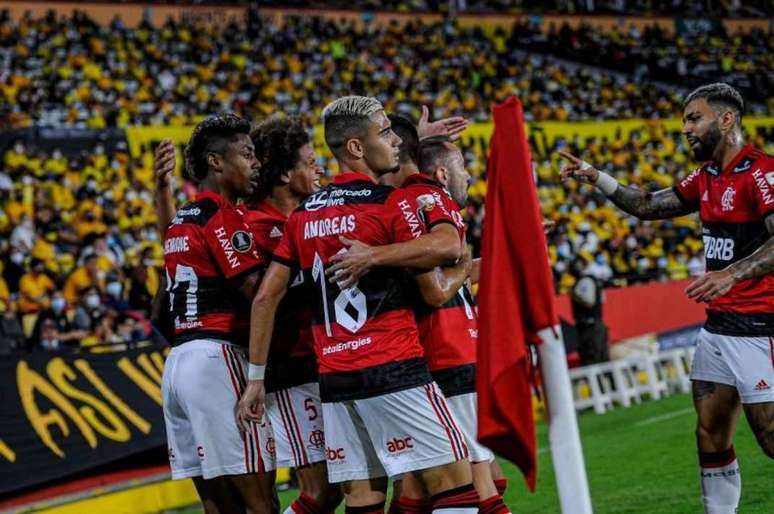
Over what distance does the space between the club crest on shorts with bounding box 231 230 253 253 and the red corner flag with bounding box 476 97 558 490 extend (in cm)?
215

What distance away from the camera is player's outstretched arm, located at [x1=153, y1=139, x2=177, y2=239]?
21.0 ft

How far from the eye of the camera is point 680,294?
20.7 metres

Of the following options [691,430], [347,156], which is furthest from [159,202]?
[691,430]

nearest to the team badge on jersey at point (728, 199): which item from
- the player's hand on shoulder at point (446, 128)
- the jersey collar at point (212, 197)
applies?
the player's hand on shoulder at point (446, 128)

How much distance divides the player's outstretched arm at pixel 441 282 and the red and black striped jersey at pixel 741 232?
1703 mm

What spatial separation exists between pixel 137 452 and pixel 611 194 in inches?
247

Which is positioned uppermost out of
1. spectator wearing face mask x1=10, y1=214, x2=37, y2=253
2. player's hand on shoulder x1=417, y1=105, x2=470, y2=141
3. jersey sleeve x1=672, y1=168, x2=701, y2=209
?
spectator wearing face mask x1=10, y1=214, x2=37, y2=253

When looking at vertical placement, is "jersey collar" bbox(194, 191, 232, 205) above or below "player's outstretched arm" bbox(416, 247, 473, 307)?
above

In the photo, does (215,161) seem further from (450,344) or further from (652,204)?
(652,204)

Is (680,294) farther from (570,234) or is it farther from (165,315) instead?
(165,315)

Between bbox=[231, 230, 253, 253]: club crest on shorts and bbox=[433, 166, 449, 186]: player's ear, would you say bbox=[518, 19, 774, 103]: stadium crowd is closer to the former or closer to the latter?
bbox=[433, 166, 449, 186]: player's ear

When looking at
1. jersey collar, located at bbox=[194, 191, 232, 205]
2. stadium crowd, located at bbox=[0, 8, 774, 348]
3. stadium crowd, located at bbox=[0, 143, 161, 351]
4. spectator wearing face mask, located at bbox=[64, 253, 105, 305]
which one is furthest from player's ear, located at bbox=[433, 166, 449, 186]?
spectator wearing face mask, located at bbox=[64, 253, 105, 305]

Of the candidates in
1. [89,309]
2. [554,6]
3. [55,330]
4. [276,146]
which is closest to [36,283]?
[89,309]

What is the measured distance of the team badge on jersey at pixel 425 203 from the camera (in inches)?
205
